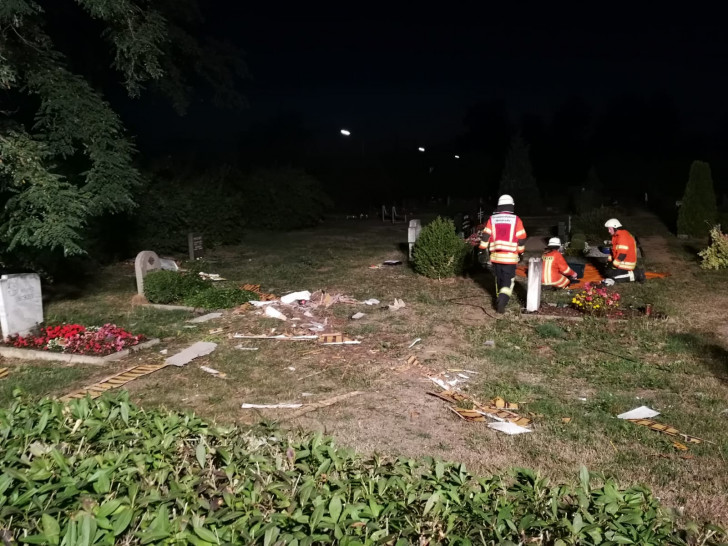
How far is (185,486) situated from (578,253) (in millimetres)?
15843

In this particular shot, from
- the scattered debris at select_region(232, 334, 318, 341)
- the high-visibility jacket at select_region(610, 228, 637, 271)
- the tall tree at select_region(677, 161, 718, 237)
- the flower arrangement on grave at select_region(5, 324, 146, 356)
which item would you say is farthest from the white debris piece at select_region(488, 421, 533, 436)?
the tall tree at select_region(677, 161, 718, 237)

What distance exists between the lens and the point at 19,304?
29.6 feet

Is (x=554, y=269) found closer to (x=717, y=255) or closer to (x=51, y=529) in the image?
(x=717, y=255)

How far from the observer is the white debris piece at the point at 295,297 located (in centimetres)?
1167

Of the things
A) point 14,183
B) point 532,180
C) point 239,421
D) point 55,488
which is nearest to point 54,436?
point 55,488

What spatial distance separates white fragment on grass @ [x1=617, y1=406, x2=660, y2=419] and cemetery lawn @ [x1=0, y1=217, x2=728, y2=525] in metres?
0.11

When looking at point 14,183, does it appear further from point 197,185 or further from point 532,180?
point 532,180

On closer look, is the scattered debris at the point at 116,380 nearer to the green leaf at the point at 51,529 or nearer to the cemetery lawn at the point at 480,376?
the cemetery lawn at the point at 480,376

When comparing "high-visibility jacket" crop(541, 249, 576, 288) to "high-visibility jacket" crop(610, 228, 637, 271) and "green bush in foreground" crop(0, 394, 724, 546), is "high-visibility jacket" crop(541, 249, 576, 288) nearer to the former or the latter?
"high-visibility jacket" crop(610, 228, 637, 271)

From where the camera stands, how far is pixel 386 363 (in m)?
8.01

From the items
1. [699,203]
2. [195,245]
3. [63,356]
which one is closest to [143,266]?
[63,356]

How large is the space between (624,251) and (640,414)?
24.4 ft

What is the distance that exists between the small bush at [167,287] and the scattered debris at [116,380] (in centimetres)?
380

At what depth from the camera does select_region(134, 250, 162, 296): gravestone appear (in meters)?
11.9
